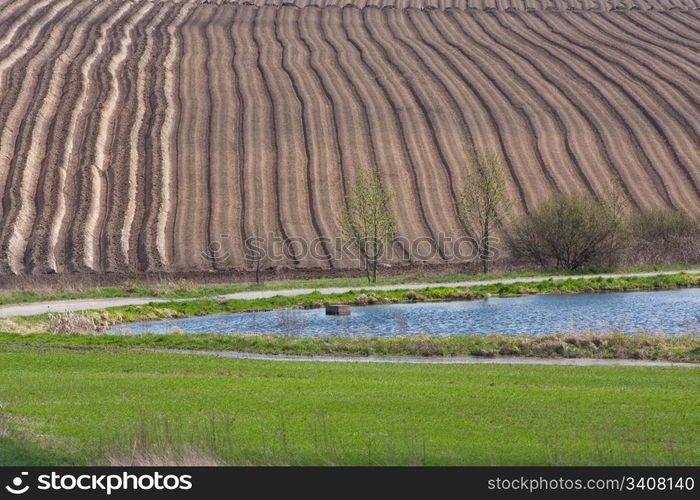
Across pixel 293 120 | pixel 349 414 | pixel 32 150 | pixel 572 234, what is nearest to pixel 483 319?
pixel 572 234

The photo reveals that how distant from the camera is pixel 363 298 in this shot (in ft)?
149

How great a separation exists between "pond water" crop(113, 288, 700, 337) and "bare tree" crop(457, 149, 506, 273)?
1612cm

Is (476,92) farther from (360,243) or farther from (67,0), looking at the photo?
(67,0)

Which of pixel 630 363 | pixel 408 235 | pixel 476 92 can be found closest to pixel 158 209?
pixel 408 235

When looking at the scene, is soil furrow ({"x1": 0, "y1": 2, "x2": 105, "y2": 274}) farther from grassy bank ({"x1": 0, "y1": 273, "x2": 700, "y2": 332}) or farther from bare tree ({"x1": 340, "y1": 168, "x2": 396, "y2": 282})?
grassy bank ({"x1": 0, "y1": 273, "x2": 700, "y2": 332})

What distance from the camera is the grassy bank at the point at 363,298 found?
133 feet

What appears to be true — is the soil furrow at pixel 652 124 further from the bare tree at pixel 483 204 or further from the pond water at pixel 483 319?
the pond water at pixel 483 319

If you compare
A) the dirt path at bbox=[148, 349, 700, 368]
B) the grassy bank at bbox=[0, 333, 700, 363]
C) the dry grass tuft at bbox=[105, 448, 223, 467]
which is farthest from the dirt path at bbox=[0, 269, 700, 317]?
the dry grass tuft at bbox=[105, 448, 223, 467]

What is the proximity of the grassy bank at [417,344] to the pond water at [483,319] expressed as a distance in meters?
3.61

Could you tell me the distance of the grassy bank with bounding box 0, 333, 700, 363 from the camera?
2792 centimetres

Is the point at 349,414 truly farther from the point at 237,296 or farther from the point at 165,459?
the point at 237,296

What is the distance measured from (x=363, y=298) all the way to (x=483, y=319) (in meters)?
8.11

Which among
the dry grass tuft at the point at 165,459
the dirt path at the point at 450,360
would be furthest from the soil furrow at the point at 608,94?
the dry grass tuft at the point at 165,459
